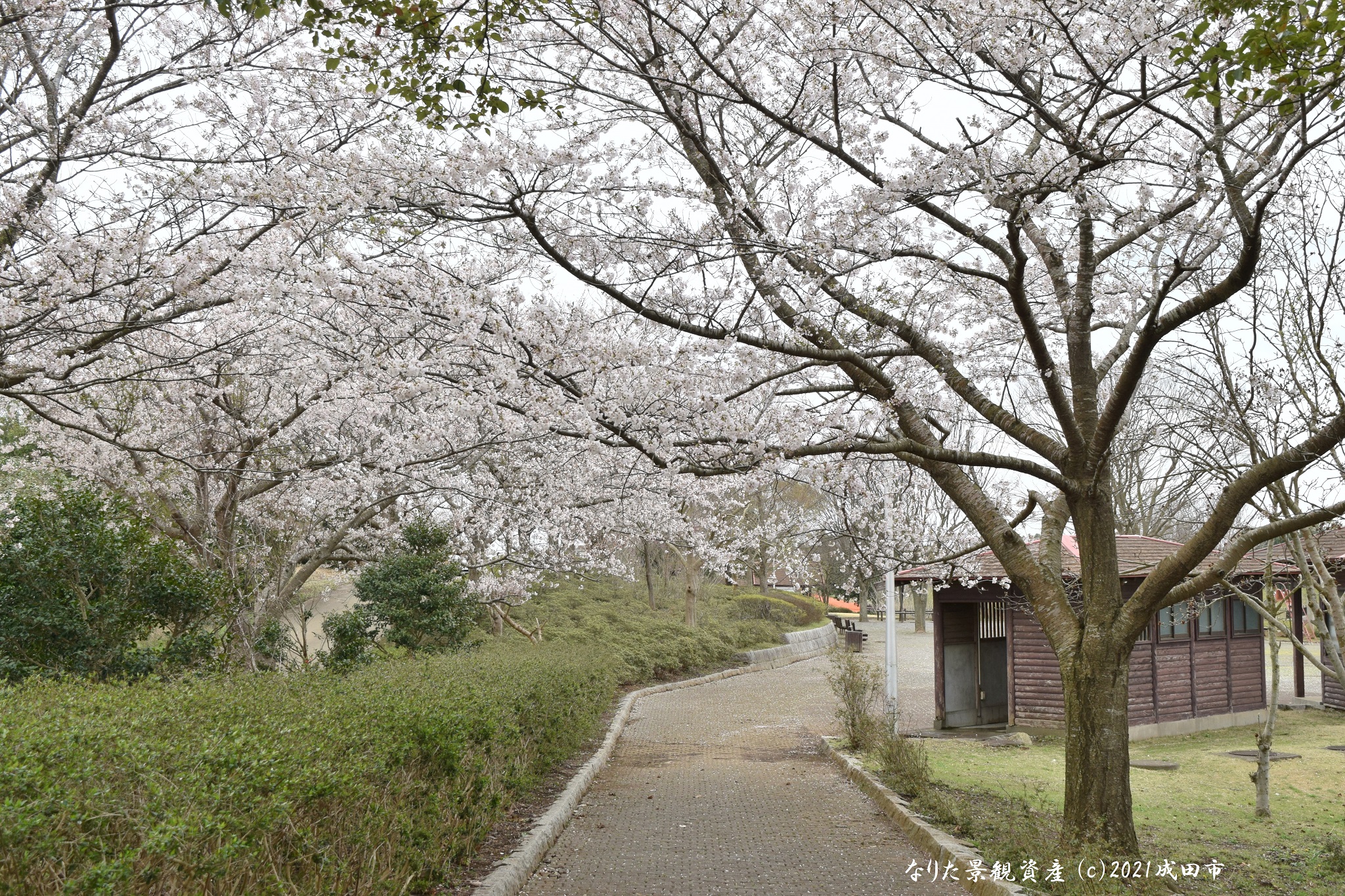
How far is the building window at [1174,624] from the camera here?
14.5 meters

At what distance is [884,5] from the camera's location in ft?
19.5

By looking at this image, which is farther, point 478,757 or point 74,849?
point 478,757

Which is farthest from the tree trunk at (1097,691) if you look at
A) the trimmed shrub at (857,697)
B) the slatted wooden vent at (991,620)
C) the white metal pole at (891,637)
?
the slatted wooden vent at (991,620)

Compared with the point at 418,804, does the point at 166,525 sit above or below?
above

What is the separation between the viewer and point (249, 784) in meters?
3.37

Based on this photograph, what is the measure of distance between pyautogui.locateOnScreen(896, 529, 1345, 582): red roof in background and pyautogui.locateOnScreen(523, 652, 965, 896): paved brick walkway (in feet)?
9.84

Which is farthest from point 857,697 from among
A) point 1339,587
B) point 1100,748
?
point 1339,587

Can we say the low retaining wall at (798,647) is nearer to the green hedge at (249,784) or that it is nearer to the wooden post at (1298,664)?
the wooden post at (1298,664)

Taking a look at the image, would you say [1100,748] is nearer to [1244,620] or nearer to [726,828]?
[726,828]

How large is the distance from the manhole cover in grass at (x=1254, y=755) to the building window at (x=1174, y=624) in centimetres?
216

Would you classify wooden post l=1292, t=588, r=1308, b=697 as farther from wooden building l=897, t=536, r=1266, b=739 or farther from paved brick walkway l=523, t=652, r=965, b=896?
paved brick walkway l=523, t=652, r=965, b=896

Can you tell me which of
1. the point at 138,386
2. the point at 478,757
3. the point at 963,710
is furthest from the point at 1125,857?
the point at 138,386

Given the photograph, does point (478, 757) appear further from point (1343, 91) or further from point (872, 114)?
point (1343, 91)

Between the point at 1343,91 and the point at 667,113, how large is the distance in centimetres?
388
